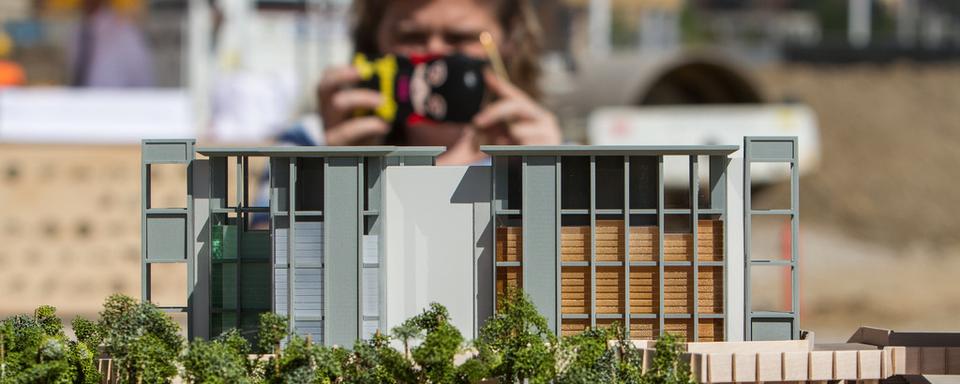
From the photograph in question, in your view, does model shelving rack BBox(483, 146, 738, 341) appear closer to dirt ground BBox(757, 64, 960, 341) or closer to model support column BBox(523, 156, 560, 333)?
model support column BBox(523, 156, 560, 333)

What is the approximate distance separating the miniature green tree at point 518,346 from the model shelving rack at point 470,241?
366mm

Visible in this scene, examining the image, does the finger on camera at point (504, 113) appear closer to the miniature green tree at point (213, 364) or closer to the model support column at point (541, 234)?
the model support column at point (541, 234)

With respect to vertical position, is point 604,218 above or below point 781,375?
above

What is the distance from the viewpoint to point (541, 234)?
8.59m

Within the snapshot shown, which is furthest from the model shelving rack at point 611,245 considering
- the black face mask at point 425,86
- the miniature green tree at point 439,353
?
the black face mask at point 425,86

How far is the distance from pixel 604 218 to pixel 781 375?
134 centimetres

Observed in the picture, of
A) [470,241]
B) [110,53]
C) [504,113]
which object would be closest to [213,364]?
[470,241]

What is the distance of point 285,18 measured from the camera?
26.5 metres

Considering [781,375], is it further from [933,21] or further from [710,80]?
[933,21]

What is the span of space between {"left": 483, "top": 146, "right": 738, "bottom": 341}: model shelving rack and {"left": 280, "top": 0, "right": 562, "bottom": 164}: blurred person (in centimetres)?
223

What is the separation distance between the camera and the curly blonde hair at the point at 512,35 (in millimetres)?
11891

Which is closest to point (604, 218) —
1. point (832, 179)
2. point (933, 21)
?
point (832, 179)

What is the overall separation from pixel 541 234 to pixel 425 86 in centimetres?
275

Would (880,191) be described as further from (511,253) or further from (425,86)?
(511,253)
